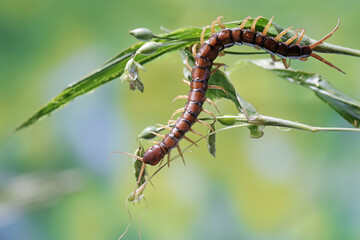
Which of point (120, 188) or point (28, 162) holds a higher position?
point (28, 162)

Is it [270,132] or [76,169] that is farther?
[76,169]

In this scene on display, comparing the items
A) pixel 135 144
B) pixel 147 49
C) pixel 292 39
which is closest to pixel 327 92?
pixel 292 39

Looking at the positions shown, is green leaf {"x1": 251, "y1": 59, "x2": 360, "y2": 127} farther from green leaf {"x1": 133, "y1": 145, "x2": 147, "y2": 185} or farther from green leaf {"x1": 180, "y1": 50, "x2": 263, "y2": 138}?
green leaf {"x1": 133, "y1": 145, "x2": 147, "y2": 185}

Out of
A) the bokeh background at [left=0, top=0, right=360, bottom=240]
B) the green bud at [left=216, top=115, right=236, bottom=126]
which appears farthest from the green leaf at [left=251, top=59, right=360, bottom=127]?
the bokeh background at [left=0, top=0, right=360, bottom=240]

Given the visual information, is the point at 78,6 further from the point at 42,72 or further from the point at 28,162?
the point at 28,162

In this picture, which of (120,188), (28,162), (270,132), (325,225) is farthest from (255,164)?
(28,162)

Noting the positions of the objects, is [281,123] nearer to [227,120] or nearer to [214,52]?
[227,120]
